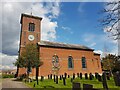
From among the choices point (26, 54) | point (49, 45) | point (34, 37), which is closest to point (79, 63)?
point (49, 45)

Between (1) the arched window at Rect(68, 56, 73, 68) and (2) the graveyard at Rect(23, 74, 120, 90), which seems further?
(1) the arched window at Rect(68, 56, 73, 68)

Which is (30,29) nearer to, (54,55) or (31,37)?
(31,37)

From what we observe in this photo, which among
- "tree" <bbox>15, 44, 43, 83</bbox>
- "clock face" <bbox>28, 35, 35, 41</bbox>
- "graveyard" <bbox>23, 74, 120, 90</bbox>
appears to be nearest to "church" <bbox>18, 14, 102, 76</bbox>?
"clock face" <bbox>28, 35, 35, 41</bbox>

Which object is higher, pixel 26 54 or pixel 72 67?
pixel 26 54

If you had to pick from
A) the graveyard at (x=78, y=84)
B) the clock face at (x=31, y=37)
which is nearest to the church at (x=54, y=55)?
the clock face at (x=31, y=37)

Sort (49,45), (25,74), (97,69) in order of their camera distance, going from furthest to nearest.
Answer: (97,69), (49,45), (25,74)

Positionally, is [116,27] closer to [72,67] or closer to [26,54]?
[26,54]

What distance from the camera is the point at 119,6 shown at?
9.40m

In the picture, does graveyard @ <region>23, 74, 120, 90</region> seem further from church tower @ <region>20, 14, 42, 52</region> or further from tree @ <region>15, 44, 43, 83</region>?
church tower @ <region>20, 14, 42, 52</region>

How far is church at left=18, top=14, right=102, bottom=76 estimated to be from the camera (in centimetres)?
3691

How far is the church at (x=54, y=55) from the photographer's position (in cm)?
3691

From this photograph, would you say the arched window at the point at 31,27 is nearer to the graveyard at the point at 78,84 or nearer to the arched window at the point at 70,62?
the arched window at the point at 70,62

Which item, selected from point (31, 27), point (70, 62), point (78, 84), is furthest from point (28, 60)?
point (78, 84)

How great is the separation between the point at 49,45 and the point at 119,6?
29659mm
